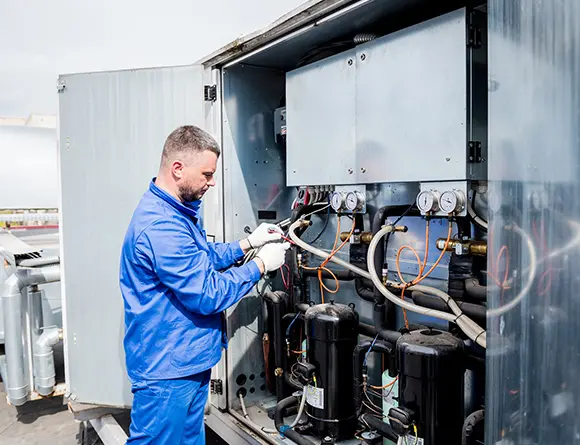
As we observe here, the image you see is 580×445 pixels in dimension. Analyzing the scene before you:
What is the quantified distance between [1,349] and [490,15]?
397 centimetres

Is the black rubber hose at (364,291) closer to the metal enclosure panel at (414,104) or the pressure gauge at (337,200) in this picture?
the pressure gauge at (337,200)

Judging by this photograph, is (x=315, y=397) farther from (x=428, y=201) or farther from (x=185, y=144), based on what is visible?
(x=185, y=144)

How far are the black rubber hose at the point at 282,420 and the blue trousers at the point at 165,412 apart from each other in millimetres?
489

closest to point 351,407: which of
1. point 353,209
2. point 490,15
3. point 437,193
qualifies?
point 353,209

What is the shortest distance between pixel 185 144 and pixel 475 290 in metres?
1.09

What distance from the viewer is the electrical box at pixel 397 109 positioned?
147 cm

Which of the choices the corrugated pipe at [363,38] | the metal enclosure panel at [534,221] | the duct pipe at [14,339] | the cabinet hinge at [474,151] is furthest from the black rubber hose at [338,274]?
the duct pipe at [14,339]

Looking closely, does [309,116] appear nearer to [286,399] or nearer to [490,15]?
[490,15]

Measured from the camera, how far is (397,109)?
5.44 ft

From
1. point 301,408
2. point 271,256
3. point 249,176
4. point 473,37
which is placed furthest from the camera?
point 249,176

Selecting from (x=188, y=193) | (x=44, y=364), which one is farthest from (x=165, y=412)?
(x=44, y=364)

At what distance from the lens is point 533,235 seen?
91 centimetres

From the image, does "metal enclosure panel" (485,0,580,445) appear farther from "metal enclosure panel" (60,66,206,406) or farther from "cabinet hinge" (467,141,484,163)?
"metal enclosure panel" (60,66,206,406)

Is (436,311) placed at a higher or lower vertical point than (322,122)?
lower
